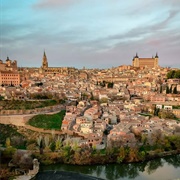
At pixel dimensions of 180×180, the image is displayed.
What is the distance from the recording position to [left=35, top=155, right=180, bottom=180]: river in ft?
19.2

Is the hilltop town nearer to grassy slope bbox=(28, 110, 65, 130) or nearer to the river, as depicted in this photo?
grassy slope bbox=(28, 110, 65, 130)

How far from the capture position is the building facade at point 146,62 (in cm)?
2664

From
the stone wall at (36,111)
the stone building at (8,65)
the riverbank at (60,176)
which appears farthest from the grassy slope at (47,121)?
the stone building at (8,65)

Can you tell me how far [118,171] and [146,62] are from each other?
2170 cm

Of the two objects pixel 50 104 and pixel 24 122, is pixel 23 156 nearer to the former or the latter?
pixel 24 122

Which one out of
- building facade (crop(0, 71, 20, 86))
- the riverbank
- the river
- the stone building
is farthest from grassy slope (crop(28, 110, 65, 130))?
the stone building

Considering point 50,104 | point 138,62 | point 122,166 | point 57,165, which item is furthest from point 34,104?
point 138,62

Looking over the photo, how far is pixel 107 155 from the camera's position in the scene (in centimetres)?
646

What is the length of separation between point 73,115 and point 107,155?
3034mm

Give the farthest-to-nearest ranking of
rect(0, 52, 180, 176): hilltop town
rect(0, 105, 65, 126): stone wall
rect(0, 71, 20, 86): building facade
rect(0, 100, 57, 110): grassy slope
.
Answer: rect(0, 71, 20, 86): building facade
rect(0, 100, 57, 110): grassy slope
rect(0, 105, 65, 126): stone wall
rect(0, 52, 180, 176): hilltop town

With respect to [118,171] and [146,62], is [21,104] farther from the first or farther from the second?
[146,62]

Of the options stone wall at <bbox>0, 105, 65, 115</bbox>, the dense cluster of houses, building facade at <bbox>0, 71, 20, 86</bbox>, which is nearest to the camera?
the dense cluster of houses

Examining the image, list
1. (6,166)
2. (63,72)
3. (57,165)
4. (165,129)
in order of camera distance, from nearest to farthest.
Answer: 1. (6,166)
2. (57,165)
3. (165,129)
4. (63,72)

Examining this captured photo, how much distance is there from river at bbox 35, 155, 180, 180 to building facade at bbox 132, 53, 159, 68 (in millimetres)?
20814
